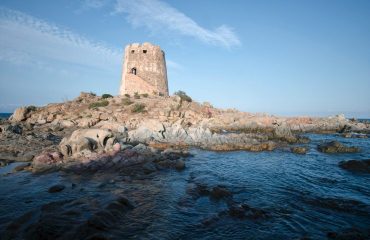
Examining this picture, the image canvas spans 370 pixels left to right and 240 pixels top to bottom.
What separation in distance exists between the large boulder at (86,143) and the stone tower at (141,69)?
3388 cm

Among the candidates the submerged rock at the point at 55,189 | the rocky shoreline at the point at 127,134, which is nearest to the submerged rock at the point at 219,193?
the rocky shoreline at the point at 127,134

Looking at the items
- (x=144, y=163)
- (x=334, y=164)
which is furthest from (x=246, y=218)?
(x=334, y=164)

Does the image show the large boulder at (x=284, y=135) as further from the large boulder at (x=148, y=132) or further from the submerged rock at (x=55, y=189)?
the submerged rock at (x=55, y=189)

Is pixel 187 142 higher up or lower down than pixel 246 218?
higher up

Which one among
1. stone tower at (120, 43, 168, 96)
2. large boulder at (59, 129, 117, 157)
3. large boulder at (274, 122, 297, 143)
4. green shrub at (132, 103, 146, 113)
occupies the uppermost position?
stone tower at (120, 43, 168, 96)

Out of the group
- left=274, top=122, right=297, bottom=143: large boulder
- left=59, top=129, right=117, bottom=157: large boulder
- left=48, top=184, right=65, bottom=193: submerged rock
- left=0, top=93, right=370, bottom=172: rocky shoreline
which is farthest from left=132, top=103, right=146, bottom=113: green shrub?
left=48, top=184, right=65, bottom=193: submerged rock

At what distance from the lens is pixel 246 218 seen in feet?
29.3

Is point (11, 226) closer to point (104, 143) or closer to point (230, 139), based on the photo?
point (104, 143)

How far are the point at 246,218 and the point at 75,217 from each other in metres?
5.56

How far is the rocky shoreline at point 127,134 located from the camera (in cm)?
1659

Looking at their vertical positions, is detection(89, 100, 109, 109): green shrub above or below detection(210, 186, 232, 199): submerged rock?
above

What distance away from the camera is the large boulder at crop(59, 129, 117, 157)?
677 inches

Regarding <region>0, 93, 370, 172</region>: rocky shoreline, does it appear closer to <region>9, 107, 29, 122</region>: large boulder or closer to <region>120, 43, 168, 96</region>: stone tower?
<region>9, 107, 29, 122</region>: large boulder

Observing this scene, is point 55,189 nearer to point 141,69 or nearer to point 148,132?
point 148,132
